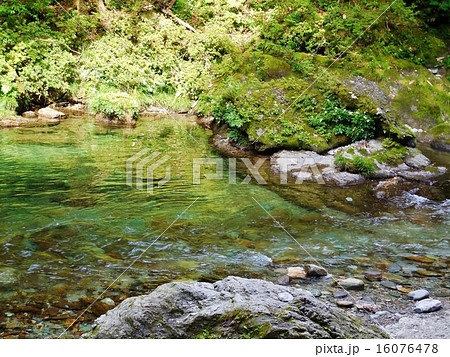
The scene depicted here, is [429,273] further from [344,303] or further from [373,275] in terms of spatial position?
[344,303]

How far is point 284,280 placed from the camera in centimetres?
475

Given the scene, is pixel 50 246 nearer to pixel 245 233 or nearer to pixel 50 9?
pixel 245 233

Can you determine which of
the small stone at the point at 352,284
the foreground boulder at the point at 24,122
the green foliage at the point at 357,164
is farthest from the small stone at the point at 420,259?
the foreground boulder at the point at 24,122

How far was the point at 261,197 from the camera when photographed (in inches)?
309

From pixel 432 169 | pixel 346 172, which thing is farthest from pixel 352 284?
pixel 432 169

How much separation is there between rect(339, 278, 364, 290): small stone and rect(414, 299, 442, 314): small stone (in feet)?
2.08

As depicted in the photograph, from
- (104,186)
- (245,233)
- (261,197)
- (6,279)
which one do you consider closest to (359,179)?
(261,197)

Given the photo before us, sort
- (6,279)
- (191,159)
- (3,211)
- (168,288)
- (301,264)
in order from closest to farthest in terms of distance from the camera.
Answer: (168,288)
(6,279)
(301,264)
(3,211)
(191,159)

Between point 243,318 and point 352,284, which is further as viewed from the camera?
point 352,284

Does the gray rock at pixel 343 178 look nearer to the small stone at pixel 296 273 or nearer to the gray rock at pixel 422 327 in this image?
the small stone at pixel 296 273

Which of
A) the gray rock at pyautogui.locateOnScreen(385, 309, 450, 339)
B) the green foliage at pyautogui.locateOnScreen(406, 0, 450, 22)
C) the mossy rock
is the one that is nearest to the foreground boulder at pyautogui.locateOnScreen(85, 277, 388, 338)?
the gray rock at pyautogui.locateOnScreen(385, 309, 450, 339)

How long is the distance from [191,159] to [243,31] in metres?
8.58

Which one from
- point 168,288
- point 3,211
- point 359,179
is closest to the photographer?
point 168,288

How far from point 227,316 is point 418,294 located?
2466 millimetres
